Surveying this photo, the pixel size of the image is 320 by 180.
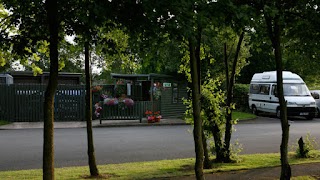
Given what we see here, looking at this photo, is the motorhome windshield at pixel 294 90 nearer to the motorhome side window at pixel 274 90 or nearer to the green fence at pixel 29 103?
the motorhome side window at pixel 274 90

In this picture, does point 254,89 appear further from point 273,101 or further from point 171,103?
point 171,103

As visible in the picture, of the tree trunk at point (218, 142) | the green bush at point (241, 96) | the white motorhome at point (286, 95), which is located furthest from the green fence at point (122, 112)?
the tree trunk at point (218, 142)

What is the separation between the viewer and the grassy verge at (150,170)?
279 inches

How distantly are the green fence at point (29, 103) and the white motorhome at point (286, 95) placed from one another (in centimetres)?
1225

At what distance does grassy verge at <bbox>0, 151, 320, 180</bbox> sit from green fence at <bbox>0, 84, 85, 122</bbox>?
14.0 m

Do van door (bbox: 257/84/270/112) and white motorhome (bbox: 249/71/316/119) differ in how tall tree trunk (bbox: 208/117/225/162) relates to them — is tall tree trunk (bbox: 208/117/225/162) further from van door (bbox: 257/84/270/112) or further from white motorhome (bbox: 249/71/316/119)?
van door (bbox: 257/84/270/112)

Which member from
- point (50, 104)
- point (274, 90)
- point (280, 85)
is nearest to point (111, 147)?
point (280, 85)

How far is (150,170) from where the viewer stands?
7719mm

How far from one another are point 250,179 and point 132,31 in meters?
3.81

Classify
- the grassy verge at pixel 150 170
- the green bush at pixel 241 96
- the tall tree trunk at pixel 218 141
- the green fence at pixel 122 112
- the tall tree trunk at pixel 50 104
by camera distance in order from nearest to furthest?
the tall tree trunk at pixel 50 104 < the grassy verge at pixel 150 170 < the tall tree trunk at pixel 218 141 < the green fence at pixel 122 112 < the green bush at pixel 241 96

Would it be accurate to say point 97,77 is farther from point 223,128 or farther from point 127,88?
point 223,128

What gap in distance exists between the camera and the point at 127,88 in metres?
25.9

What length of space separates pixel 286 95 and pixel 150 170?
715 inches

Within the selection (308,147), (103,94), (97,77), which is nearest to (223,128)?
(308,147)
